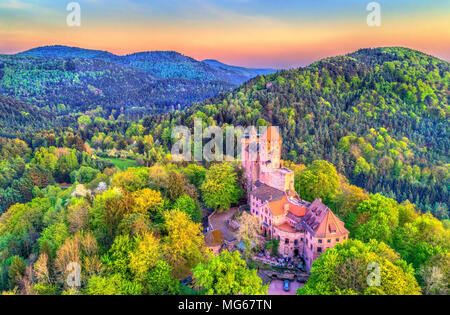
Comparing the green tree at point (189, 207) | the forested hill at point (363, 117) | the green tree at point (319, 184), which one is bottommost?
the green tree at point (189, 207)

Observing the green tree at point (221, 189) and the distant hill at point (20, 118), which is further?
the distant hill at point (20, 118)

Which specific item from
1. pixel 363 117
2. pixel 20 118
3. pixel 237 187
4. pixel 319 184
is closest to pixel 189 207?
pixel 237 187

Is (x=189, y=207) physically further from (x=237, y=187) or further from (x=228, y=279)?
(x=228, y=279)

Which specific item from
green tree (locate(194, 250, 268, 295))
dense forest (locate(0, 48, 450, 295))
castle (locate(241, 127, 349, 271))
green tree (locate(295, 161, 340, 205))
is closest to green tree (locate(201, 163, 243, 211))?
dense forest (locate(0, 48, 450, 295))

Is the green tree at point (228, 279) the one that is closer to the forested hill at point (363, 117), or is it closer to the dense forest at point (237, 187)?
the dense forest at point (237, 187)

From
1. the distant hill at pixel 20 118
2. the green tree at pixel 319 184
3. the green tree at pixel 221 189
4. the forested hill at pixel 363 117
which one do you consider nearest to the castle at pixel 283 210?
the green tree at pixel 221 189

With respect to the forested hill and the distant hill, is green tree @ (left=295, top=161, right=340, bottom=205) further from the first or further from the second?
the distant hill
